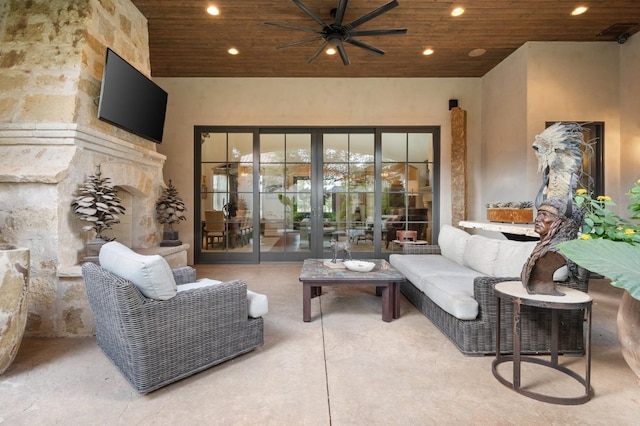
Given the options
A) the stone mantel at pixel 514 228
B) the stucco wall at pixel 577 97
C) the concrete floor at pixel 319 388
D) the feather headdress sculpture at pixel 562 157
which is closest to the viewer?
the concrete floor at pixel 319 388

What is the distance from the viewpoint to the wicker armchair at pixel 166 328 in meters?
1.73

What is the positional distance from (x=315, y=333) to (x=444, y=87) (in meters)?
5.07

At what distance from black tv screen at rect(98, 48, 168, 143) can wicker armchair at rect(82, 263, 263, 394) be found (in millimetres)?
1794

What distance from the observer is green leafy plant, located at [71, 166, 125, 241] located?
268 cm

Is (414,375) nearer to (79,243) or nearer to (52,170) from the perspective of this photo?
(79,243)

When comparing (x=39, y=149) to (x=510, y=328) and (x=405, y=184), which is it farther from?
(x=405, y=184)

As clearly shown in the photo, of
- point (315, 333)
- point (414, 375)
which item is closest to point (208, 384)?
point (315, 333)

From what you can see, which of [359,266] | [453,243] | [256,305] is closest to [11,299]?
[256,305]

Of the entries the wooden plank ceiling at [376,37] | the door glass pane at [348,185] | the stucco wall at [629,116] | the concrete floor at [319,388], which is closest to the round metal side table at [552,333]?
the concrete floor at [319,388]

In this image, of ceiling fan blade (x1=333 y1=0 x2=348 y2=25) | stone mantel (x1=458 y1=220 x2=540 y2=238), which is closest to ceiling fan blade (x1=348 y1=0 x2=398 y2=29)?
ceiling fan blade (x1=333 y1=0 x2=348 y2=25)

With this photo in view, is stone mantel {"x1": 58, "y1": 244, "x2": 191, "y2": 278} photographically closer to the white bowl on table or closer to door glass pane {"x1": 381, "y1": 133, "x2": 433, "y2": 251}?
the white bowl on table

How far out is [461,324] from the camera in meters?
2.28

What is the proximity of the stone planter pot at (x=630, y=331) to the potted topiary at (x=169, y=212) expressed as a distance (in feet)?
13.8

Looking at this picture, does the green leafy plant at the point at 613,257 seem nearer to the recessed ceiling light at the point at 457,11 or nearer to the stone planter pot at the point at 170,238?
the recessed ceiling light at the point at 457,11
